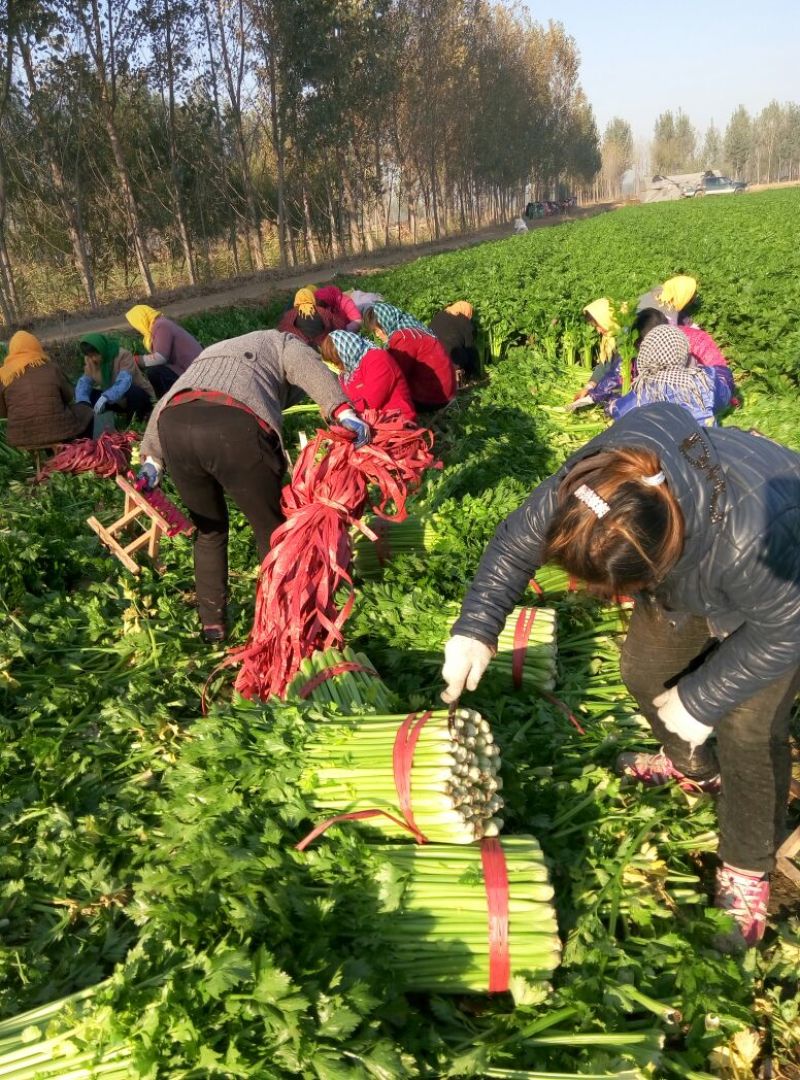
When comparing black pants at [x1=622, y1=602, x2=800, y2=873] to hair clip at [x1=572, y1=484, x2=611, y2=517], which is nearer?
hair clip at [x1=572, y1=484, x2=611, y2=517]

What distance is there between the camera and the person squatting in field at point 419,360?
6508 millimetres

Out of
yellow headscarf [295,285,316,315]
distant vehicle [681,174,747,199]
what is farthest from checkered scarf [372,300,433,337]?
distant vehicle [681,174,747,199]

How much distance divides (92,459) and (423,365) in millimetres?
3488

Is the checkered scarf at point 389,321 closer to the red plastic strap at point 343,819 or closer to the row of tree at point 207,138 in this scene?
the red plastic strap at point 343,819

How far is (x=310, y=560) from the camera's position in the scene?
3.43 meters

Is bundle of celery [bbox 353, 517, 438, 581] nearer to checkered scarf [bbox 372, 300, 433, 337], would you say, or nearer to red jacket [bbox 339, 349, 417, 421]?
red jacket [bbox 339, 349, 417, 421]

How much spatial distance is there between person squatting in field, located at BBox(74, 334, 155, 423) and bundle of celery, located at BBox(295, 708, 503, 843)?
259 inches

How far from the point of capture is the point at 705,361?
21.3 ft

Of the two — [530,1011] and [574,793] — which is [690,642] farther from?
[530,1011]

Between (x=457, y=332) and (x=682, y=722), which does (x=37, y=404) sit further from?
(x=682, y=722)

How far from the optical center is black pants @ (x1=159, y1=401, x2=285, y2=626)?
358cm

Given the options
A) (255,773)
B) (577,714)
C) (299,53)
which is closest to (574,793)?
(577,714)

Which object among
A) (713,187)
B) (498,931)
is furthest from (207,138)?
(713,187)

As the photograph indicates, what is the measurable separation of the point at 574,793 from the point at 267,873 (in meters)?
1.32
